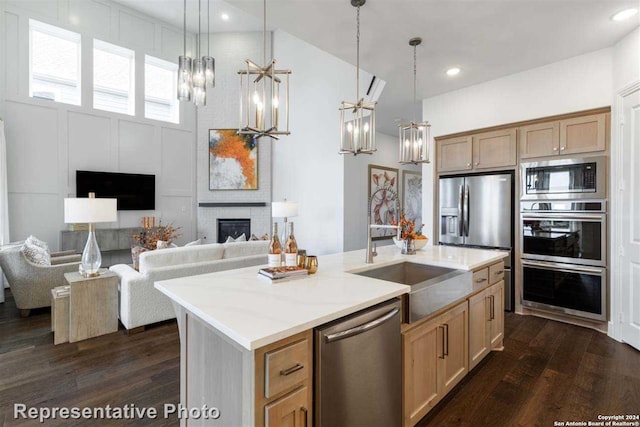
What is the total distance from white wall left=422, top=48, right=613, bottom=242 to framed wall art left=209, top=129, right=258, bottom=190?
4.11 meters

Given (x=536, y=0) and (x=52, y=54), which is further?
(x=52, y=54)

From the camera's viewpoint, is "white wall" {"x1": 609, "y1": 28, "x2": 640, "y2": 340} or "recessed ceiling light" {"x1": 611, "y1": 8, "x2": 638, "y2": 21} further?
"white wall" {"x1": 609, "y1": 28, "x2": 640, "y2": 340}

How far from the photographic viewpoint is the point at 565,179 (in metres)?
3.31

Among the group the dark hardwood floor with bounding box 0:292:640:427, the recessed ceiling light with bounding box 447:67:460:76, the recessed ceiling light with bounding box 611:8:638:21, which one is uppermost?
the recessed ceiling light with bounding box 447:67:460:76

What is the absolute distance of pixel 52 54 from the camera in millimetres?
5375

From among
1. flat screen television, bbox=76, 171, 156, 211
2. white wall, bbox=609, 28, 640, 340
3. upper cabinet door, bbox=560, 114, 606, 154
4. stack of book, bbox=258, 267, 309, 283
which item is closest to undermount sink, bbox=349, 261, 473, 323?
stack of book, bbox=258, 267, 309, 283

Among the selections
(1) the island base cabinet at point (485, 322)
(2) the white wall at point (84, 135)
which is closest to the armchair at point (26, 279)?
(2) the white wall at point (84, 135)

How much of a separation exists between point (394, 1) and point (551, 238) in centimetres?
297

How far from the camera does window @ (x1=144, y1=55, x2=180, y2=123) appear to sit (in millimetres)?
6500

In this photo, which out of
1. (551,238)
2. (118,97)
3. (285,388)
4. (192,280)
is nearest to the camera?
(285,388)

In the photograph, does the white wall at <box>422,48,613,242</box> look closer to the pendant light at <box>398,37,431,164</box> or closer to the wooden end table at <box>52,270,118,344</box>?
the pendant light at <box>398,37,431,164</box>

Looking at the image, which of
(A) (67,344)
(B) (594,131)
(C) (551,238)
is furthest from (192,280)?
(B) (594,131)

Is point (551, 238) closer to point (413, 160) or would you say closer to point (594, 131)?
point (594, 131)

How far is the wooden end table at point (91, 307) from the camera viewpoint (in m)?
2.84
